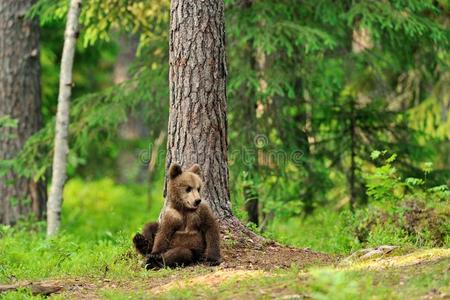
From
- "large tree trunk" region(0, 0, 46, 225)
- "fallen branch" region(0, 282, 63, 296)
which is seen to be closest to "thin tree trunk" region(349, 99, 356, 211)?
"large tree trunk" region(0, 0, 46, 225)

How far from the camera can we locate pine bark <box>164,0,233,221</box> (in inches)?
405

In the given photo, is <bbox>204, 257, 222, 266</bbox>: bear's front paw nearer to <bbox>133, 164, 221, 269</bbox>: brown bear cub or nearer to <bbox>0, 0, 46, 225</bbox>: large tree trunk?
<bbox>133, 164, 221, 269</bbox>: brown bear cub

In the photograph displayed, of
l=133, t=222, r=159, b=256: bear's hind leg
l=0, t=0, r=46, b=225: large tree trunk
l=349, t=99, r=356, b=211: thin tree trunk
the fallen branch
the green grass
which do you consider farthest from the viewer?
l=0, t=0, r=46, b=225: large tree trunk

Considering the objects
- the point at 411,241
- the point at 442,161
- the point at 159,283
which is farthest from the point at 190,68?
the point at 442,161

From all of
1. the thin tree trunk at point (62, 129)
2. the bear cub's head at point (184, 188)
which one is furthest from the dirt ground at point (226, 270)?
the thin tree trunk at point (62, 129)

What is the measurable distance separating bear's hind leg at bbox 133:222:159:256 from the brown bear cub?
0.58 ft

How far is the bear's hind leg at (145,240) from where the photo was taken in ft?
31.9

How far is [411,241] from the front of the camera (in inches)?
447

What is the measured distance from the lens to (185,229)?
953 centimetres

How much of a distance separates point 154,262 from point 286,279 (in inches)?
83.1

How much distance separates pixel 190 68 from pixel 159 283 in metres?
2.84

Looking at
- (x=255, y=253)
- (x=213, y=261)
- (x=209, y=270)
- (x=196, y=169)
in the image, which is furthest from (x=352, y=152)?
(x=209, y=270)

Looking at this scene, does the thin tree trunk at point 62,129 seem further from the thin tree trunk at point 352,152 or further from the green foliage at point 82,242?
the thin tree trunk at point 352,152

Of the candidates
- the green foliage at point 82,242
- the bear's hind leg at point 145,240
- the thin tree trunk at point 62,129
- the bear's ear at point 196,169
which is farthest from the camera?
the thin tree trunk at point 62,129
